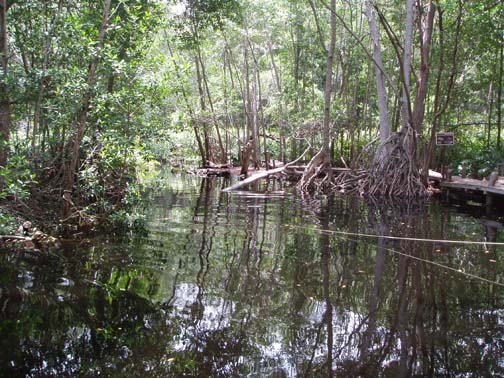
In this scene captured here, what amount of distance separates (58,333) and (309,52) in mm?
18933

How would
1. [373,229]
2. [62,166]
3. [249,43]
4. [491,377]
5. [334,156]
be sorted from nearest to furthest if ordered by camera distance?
[491,377] < [62,166] < [373,229] < [249,43] < [334,156]

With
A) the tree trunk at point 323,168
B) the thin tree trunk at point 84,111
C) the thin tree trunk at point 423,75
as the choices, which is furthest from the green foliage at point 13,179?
the thin tree trunk at point 423,75

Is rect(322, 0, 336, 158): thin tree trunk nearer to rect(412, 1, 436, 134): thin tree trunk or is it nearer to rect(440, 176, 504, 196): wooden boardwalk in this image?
rect(412, 1, 436, 134): thin tree trunk

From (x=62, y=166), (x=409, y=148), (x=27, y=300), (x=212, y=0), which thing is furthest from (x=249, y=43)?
(x=27, y=300)

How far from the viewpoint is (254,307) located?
4.77m

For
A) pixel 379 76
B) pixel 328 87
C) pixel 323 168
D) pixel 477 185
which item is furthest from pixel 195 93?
pixel 477 185

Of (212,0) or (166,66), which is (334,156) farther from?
(166,66)

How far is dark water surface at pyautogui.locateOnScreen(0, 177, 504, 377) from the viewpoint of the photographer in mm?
3676

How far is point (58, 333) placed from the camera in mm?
4059

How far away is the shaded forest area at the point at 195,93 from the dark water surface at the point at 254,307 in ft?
4.91

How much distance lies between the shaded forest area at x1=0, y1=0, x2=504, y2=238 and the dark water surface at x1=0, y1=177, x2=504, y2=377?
150 centimetres

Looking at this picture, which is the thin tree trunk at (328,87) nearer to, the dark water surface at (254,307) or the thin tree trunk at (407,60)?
the thin tree trunk at (407,60)

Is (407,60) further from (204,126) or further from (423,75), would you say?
(204,126)

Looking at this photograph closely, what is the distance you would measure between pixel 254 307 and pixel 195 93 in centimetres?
2041
